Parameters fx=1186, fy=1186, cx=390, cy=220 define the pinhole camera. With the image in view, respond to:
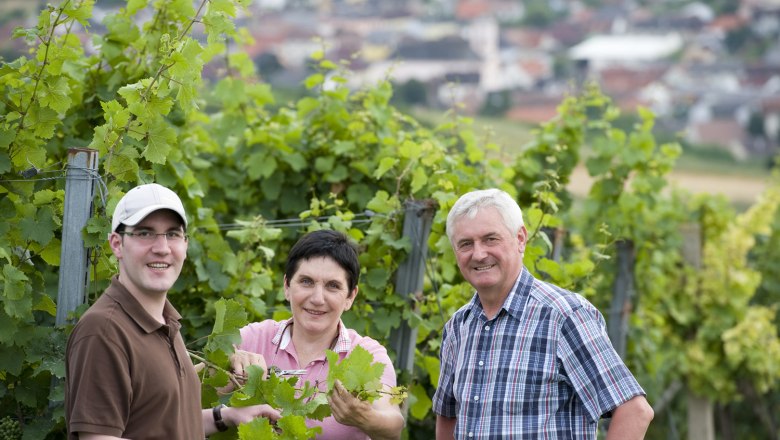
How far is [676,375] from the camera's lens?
1148cm

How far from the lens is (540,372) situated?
3176 mm

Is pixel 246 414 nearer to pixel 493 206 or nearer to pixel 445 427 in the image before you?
pixel 445 427

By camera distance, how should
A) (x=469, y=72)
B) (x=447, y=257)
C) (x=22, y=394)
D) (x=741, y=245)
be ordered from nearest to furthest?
(x=22, y=394) → (x=447, y=257) → (x=741, y=245) → (x=469, y=72)

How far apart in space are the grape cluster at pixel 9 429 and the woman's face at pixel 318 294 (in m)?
0.95

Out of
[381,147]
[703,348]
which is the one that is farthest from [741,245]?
[381,147]

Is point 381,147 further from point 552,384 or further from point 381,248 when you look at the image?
point 552,384

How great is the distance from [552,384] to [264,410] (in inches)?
31.1

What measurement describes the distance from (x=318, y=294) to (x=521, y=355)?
0.61 metres

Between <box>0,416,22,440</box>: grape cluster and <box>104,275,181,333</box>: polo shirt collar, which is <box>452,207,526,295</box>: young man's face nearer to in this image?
<box>104,275,181,333</box>: polo shirt collar

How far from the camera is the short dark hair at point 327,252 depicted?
3.48 meters

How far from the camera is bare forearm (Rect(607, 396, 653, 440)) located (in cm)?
309

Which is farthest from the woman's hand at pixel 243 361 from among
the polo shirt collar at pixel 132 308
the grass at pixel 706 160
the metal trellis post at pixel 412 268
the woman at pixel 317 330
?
the grass at pixel 706 160

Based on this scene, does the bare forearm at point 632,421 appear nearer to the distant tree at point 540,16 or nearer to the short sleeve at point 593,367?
the short sleeve at point 593,367

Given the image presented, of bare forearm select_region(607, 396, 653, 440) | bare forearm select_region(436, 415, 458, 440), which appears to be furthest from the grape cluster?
bare forearm select_region(607, 396, 653, 440)
